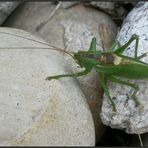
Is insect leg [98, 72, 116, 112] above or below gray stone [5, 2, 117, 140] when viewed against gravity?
below

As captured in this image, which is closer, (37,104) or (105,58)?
(37,104)

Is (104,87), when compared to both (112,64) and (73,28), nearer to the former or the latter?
(112,64)

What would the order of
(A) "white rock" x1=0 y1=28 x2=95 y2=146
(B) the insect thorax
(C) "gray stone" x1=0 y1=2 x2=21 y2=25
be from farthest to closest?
(C) "gray stone" x1=0 y1=2 x2=21 y2=25
(B) the insect thorax
(A) "white rock" x1=0 y1=28 x2=95 y2=146

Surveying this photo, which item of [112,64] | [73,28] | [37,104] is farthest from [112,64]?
[37,104]

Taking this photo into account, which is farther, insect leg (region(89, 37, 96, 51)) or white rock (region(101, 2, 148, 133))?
insect leg (region(89, 37, 96, 51))

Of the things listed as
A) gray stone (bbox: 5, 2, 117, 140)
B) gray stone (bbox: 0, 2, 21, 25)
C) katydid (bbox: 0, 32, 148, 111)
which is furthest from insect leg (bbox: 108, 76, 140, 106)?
gray stone (bbox: 0, 2, 21, 25)

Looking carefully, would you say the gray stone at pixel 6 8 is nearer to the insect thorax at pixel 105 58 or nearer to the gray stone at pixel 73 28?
the gray stone at pixel 73 28

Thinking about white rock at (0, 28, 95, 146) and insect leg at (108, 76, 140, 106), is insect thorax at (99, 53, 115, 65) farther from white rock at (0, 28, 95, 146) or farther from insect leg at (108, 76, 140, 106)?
white rock at (0, 28, 95, 146)

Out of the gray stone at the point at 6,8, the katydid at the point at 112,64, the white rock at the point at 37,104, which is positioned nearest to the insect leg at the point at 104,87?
the katydid at the point at 112,64
